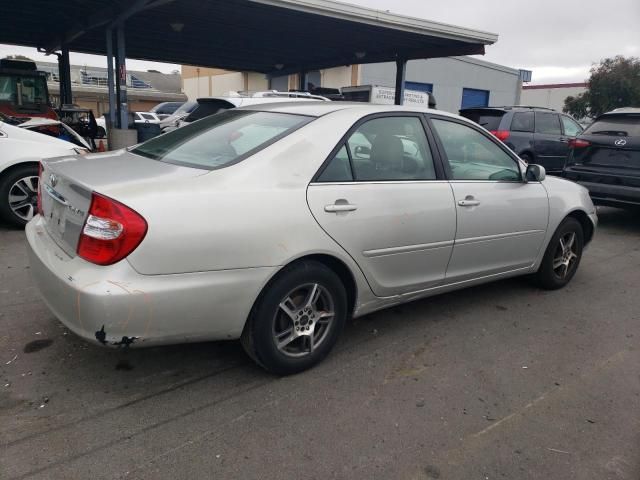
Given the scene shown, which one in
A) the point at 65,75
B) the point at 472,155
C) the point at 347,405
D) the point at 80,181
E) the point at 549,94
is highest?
the point at 549,94

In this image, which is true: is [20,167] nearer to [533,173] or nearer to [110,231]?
[110,231]

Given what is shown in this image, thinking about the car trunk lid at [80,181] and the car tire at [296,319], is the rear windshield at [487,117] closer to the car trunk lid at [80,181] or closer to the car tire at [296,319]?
the car tire at [296,319]

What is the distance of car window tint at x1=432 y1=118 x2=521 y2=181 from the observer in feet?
12.4

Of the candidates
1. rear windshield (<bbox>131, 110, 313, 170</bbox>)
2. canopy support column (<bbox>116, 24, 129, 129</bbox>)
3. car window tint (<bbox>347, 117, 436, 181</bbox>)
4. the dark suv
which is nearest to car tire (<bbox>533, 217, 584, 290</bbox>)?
car window tint (<bbox>347, 117, 436, 181</bbox>)

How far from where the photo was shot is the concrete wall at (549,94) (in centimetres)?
3925

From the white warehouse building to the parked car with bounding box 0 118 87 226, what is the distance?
717 inches

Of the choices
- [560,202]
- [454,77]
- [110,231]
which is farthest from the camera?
[454,77]

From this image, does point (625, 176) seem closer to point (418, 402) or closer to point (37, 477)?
point (418, 402)

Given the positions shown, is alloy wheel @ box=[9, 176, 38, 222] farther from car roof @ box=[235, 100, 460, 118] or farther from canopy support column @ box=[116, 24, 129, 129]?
canopy support column @ box=[116, 24, 129, 129]

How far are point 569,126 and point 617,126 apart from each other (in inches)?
197

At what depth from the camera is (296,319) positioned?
3016 mm

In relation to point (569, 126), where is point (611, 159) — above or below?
below

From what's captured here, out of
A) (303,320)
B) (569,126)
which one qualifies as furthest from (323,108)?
(569,126)

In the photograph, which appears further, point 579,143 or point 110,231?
point 579,143
